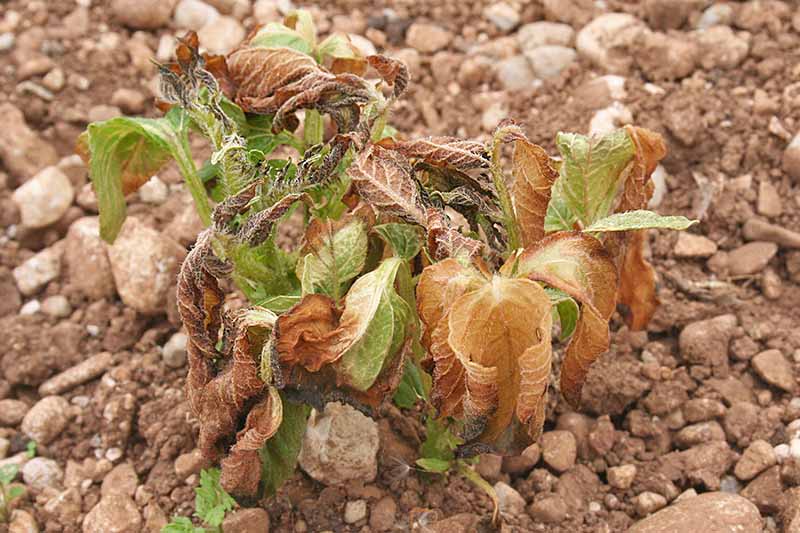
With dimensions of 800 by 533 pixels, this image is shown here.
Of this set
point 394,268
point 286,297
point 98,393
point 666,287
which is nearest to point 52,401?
point 98,393

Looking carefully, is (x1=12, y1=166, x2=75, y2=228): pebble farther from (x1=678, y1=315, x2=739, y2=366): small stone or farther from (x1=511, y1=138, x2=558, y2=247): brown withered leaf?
(x1=678, y1=315, x2=739, y2=366): small stone

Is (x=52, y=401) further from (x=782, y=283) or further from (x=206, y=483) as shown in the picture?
(x=782, y=283)

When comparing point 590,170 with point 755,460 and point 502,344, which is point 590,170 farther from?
point 755,460

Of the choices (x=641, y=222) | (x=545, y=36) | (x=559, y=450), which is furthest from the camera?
(x=545, y=36)

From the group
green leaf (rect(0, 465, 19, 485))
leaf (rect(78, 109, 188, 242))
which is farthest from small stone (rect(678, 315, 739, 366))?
green leaf (rect(0, 465, 19, 485))

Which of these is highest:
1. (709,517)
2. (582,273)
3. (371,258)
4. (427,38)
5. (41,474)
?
(582,273)

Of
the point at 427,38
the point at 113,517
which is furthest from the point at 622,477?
the point at 427,38
